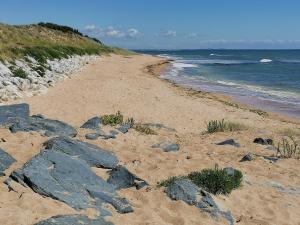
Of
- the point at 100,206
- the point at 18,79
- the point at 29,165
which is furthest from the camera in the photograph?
the point at 18,79

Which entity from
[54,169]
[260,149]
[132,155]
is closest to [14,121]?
[132,155]

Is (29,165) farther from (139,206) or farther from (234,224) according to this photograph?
(234,224)

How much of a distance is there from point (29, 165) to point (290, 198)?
5.54 metres

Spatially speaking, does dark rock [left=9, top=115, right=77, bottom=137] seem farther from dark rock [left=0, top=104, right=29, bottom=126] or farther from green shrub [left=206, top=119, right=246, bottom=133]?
green shrub [left=206, top=119, right=246, bottom=133]

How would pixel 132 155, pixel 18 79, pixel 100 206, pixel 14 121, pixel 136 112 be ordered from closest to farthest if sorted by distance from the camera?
pixel 100 206, pixel 132 155, pixel 14 121, pixel 136 112, pixel 18 79

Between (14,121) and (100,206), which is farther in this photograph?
(14,121)

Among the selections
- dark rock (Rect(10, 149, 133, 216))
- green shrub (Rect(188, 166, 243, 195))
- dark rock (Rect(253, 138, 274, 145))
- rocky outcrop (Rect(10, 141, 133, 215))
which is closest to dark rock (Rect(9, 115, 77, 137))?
rocky outcrop (Rect(10, 141, 133, 215))

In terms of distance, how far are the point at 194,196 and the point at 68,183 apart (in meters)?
2.45

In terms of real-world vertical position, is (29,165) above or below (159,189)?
above

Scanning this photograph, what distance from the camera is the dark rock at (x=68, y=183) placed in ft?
26.5

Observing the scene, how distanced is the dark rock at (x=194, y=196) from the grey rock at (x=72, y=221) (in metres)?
2.00

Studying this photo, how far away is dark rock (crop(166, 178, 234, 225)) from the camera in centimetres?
858

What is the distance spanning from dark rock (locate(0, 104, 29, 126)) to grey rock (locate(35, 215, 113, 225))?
6335mm

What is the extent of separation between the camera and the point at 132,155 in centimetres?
1147
